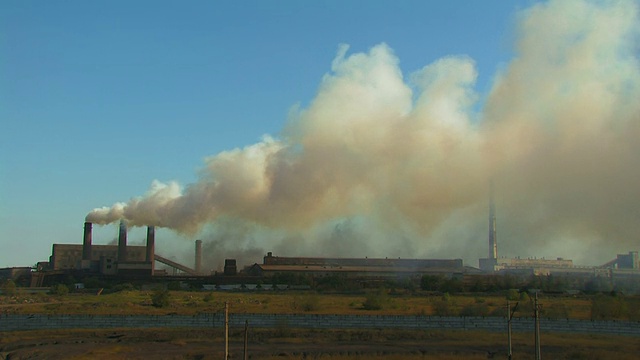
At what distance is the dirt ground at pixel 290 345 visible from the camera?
46094 millimetres

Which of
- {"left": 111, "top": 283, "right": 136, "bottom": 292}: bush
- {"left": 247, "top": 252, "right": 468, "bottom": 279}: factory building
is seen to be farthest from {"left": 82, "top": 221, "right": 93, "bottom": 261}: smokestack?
{"left": 247, "top": 252, "right": 468, "bottom": 279}: factory building

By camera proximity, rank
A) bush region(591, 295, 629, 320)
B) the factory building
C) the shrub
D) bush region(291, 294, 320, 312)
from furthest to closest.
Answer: the factory building
the shrub
bush region(291, 294, 320, 312)
bush region(591, 295, 629, 320)

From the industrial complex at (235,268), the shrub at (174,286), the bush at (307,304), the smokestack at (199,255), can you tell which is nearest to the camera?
the bush at (307,304)

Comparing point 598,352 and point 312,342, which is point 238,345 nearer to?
point 312,342

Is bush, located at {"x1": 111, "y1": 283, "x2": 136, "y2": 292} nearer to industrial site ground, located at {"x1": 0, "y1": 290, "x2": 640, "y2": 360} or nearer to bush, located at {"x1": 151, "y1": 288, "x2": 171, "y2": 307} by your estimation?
bush, located at {"x1": 151, "y1": 288, "x2": 171, "y2": 307}

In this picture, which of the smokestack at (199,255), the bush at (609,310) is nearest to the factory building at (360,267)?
the smokestack at (199,255)

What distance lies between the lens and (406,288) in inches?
5108

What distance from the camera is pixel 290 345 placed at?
50719 mm

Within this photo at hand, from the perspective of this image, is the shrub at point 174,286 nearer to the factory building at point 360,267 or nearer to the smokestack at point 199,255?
the factory building at point 360,267

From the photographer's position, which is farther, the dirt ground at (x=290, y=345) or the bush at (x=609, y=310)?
the bush at (x=609, y=310)

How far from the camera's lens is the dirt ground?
46094mm

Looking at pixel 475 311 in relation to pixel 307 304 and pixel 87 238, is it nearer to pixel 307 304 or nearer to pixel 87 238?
pixel 307 304

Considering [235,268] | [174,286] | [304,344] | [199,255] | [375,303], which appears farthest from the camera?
[199,255]

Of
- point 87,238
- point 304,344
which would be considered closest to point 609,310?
point 304,344
